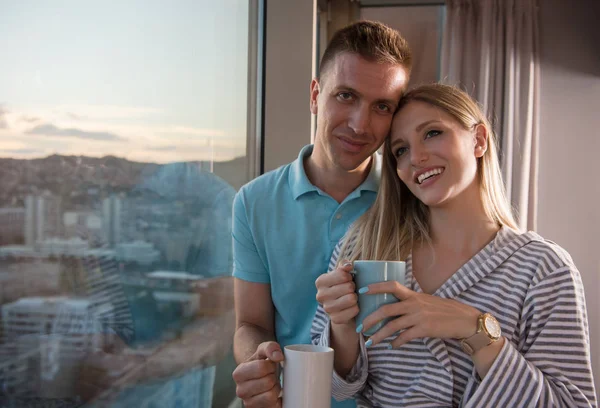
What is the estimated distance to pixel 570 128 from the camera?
3947 millimetres

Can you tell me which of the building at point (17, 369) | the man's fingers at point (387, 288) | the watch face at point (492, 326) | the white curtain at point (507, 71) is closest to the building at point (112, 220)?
the building at point (17, 369)

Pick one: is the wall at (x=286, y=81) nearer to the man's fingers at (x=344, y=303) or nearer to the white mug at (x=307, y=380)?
the man's fingers at (x=344, y=303)

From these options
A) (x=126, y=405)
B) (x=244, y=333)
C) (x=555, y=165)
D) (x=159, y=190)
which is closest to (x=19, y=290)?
(x=126, y=405)

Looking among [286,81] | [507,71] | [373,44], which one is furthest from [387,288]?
[507,71]

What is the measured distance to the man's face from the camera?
61.0 inches

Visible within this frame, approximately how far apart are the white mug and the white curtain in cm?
298

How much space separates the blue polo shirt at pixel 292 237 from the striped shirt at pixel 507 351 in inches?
13.8

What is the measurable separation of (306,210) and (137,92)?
0.67 m

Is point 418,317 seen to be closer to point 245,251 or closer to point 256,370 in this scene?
point 256,370

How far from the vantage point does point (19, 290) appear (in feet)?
2.66

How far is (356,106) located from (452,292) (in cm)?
62

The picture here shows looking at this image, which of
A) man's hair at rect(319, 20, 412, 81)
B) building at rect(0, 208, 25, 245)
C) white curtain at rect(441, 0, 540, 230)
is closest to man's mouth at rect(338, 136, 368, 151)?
man's hair at rect(319, 20, 412, 81)

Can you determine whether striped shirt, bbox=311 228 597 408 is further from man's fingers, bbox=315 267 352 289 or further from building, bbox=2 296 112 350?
building, bbox=2 296 112 350

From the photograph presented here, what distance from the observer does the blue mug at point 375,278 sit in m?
1.04
